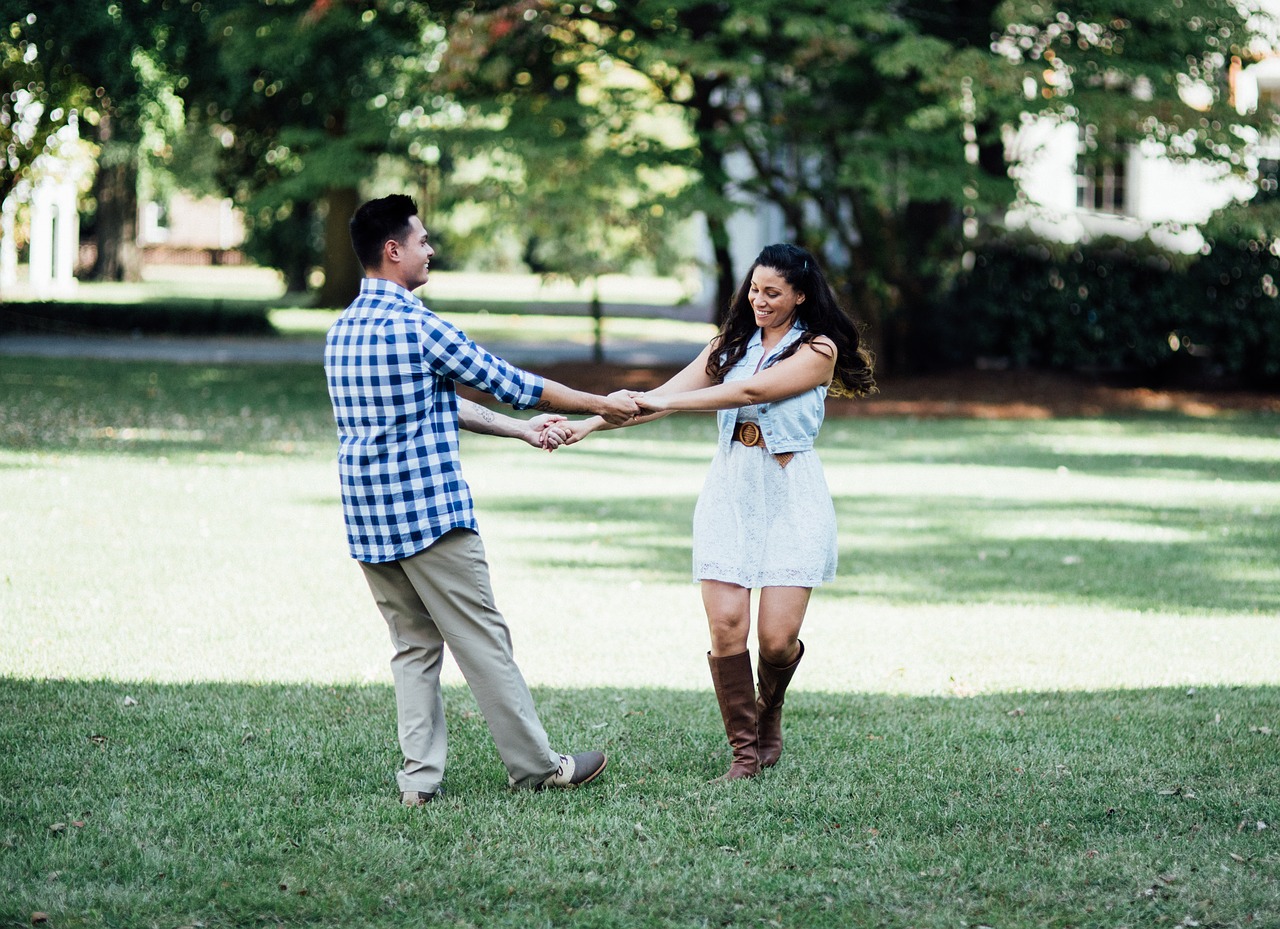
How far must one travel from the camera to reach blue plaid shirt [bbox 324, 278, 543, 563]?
190 inches

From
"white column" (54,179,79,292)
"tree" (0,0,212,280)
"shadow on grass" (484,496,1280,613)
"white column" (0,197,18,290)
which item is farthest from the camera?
"white column" (54,179,79,292)

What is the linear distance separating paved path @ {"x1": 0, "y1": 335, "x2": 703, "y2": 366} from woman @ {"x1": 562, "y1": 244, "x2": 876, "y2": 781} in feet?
61.5

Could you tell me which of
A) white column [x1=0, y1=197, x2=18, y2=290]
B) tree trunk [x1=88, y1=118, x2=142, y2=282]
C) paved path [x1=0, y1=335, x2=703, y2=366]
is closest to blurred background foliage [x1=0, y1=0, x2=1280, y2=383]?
paved path [x1=0, y1=335, x2=703, y2=366]

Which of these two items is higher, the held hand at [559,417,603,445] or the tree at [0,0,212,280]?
the tree at [0,0,212,280]

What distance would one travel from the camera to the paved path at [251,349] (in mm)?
25219

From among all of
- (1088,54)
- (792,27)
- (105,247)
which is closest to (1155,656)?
(792,27)

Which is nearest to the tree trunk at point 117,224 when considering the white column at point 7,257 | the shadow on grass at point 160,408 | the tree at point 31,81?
the white column at point 7,257

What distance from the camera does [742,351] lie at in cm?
554

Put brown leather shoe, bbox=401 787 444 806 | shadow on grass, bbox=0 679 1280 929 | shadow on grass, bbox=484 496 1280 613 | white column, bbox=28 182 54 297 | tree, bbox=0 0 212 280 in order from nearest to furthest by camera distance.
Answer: shadow on grass, bbox=0 679 1280 929
brown leather shoe, bbox=401 787 444 806
shadow on grass, bbox=484 496 1280 613
tree, bbox=0 0 212 280
white column, bbox=28 182 54 297

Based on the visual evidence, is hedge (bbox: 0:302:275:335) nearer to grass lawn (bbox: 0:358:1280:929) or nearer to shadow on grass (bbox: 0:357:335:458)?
shadow on grass (bbox: 0:357:335:458)

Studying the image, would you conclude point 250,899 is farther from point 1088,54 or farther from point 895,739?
point 1088,54

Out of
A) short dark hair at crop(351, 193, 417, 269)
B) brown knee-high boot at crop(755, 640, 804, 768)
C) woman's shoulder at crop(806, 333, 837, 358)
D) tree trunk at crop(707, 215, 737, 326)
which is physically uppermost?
tree trunk at crop(707, 215, 737, 326)

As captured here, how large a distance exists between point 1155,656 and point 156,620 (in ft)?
17.5

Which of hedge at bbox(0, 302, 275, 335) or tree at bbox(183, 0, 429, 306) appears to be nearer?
tree at bbox(183, 0, 429, 306)
